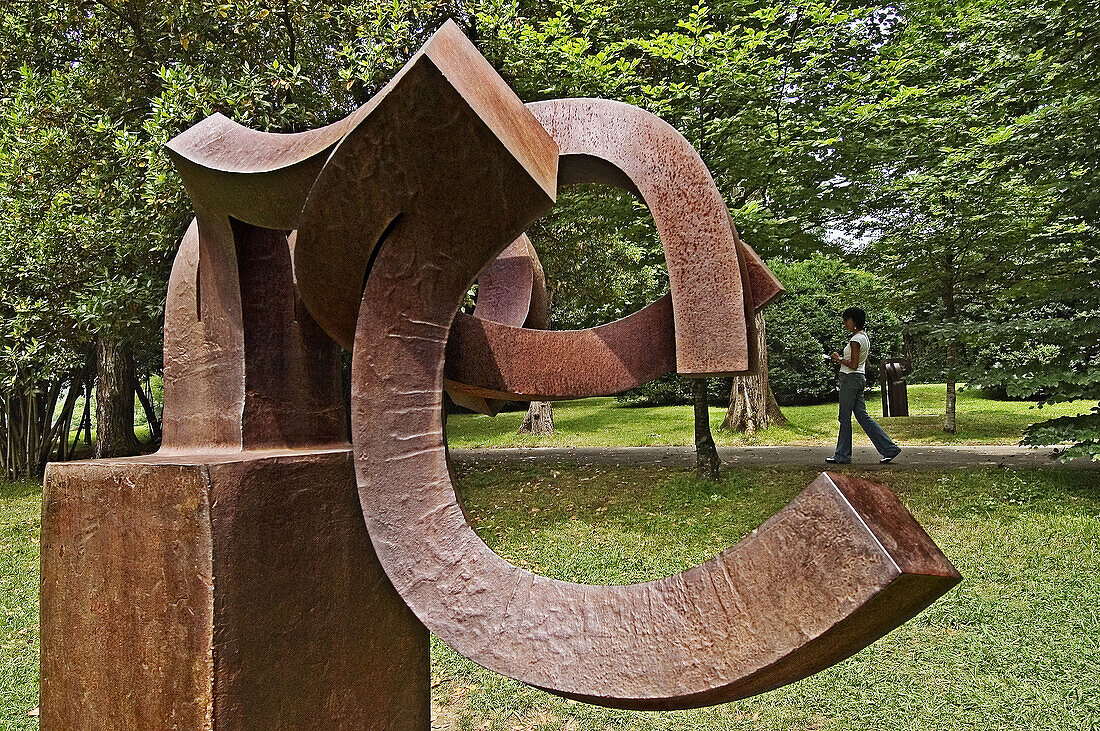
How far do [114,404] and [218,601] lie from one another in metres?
12.1

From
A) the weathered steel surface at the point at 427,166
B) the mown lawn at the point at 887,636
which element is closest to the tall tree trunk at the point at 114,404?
the mown lawn at the point at 887,636

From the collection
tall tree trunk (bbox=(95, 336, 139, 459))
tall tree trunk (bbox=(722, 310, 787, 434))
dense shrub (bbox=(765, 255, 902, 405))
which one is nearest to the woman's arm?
tall tree trunk (bbox=(722, 310, 787, 434))

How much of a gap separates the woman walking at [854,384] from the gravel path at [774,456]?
0.25 metres

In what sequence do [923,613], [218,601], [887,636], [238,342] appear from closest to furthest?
1. [218,601]
2. [238,342]
3. [887,636]
4. [923,613]

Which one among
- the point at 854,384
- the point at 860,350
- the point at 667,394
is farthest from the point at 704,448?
the point at 667,394

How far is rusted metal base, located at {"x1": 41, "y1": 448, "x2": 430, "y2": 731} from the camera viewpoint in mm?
2279

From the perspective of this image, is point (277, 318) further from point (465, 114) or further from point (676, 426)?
point (676, 426)

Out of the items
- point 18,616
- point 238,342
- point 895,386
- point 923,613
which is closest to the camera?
point 238,342

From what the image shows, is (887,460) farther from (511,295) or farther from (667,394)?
(667,394)

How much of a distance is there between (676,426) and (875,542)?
1492 centimetres

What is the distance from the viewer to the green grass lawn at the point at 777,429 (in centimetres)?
1384

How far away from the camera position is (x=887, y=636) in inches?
204

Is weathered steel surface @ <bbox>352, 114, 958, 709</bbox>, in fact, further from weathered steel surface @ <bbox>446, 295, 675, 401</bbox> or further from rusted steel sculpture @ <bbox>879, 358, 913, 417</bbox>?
rusted steel sculpture @ <bbox>879, 358, 913, 417</bbox>

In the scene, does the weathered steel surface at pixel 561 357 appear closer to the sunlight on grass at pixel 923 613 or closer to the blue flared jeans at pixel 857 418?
the sunlight on grass at pixel 923 613
